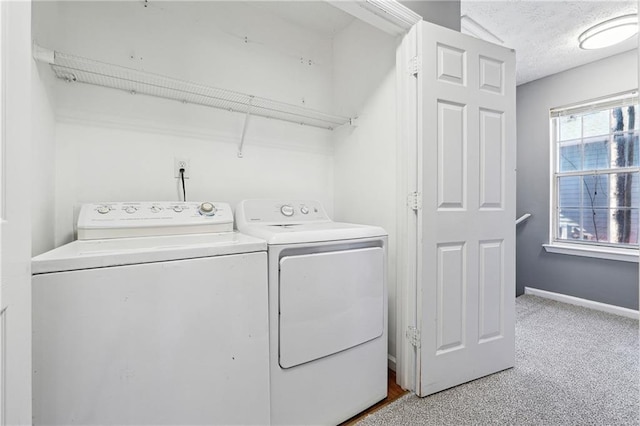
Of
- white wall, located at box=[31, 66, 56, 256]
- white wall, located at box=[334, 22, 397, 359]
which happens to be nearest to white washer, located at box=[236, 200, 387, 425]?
white wall, located at box=[334, 22, 397, 359]

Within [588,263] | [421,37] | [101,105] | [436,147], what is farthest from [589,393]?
[101,105]

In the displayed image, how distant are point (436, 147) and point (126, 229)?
1.63 m

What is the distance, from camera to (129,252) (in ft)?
3.10

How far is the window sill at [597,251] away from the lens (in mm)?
2641

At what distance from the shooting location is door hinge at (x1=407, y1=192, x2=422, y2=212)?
1.55 meters

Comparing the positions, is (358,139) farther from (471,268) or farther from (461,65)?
(471,268)

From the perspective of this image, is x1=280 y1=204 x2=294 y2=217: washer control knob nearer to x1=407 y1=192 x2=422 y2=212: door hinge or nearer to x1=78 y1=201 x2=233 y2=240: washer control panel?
x1=78 y1=201 x2=233 y2=240: washer control panel

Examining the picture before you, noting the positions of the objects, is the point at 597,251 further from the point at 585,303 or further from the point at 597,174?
the point at 597,174

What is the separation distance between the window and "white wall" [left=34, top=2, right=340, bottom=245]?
2.75m

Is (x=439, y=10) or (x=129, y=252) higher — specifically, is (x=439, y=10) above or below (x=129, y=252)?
above

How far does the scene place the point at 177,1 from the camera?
1.70 metres

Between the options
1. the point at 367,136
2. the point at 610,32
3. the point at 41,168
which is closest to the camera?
the point at 41,168

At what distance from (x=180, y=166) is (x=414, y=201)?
1400mm

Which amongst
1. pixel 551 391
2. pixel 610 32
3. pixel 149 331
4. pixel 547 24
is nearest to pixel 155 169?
pixel 149 331
